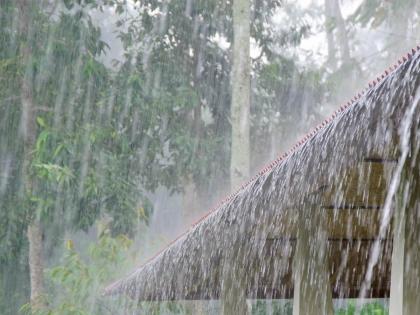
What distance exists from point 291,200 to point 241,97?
6290 mm

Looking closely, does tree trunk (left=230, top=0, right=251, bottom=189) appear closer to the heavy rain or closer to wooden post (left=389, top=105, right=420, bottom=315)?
the heavy rain

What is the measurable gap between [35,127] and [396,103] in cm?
968

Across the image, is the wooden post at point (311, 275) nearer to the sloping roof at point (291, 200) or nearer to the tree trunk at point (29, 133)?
the sloping roof at point (291, 200)

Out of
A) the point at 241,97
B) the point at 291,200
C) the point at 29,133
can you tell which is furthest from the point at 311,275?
the point at 29,133

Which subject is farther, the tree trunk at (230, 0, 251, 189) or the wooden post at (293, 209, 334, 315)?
the tree trunk at (230, 0, 251, 189)

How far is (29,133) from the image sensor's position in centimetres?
1210

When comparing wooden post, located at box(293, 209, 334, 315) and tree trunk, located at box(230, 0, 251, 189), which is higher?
tree trunk, located at box(230, 0, 251, 189)

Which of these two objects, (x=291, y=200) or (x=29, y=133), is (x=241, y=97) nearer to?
(x=29, y=133)

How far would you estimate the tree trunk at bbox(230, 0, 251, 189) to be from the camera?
33.8 ft

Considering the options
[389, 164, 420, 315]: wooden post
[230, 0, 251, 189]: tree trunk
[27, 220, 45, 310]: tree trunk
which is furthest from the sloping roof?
[27, 220, 45, 310]: tree trunk

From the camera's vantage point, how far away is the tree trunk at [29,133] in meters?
11.8

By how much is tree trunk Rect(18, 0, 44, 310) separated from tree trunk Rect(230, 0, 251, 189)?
275 cm

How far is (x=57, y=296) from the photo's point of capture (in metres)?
15.8

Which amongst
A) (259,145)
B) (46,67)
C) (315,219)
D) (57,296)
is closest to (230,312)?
(315,219)
